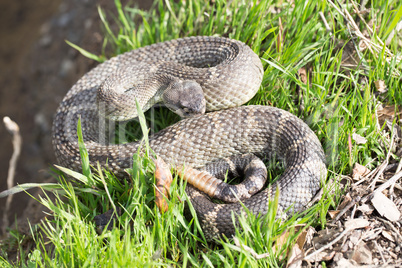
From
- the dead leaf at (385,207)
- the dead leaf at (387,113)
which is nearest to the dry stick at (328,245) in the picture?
the dead leaf at (385,207)

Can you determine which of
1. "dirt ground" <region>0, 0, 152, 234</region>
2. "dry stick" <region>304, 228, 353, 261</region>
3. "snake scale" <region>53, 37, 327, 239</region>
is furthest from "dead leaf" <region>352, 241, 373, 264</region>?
"dirt ground" <region>0, 0, 152, 234</region>

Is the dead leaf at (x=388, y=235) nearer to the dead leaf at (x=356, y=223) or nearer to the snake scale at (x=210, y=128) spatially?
the dead leaf at (x=356, y=223)

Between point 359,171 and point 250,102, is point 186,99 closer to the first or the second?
point 250,102

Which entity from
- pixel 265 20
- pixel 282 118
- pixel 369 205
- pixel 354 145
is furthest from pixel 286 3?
pixel 369 205

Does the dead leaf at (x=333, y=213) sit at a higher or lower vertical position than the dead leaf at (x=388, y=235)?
higher

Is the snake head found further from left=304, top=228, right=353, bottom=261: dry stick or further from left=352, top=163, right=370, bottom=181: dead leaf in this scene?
left=304, top=228, right=353, bottom=261: dry stick
